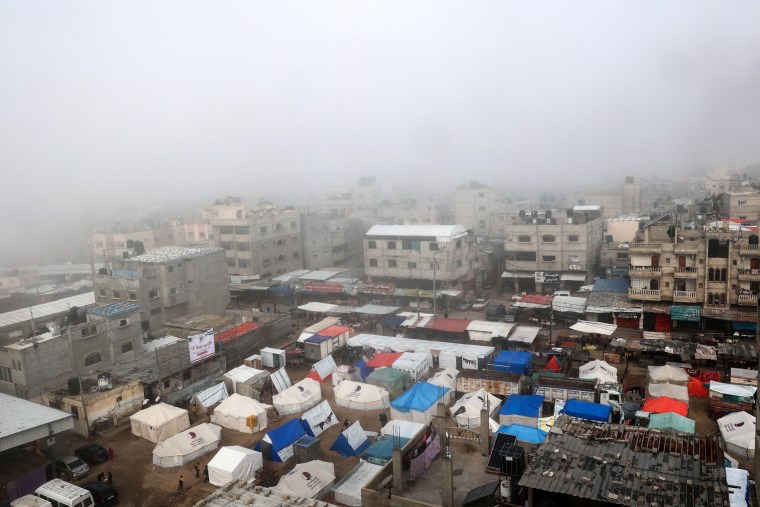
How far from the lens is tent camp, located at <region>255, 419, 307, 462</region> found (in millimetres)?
20719

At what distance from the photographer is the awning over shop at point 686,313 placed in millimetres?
32719

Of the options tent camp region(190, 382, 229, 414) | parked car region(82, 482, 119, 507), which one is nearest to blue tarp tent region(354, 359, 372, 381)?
tent camp region(190, 382, 229, 414)

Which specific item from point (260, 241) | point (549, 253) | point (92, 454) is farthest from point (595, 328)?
point (260, 241)

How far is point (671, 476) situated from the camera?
33.9 ft

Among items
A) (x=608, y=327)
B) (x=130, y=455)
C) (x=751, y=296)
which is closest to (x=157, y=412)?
(x=130, y=455)

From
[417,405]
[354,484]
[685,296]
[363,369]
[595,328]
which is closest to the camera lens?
[354,484]

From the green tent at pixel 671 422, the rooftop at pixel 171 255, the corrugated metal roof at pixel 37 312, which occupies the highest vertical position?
the rooftop at pixel 171 255

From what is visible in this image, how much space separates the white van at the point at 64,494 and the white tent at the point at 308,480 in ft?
19.8

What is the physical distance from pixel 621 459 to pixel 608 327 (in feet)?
71.8

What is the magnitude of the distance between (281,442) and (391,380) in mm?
6728

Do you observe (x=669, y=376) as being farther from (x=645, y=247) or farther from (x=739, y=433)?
(x=645, y=247)

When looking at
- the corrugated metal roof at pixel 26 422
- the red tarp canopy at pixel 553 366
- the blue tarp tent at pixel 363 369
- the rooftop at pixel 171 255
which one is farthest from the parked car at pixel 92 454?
the red tarp canopy at pixel 553 366

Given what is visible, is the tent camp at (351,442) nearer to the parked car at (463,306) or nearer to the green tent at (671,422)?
the green tent at (671,422)

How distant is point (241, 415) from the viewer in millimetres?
23594
